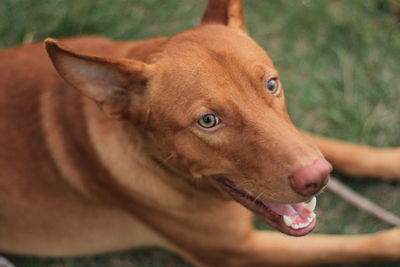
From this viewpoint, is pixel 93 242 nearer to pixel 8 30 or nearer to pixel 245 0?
pixel 8 30

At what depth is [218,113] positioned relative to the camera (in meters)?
3.31

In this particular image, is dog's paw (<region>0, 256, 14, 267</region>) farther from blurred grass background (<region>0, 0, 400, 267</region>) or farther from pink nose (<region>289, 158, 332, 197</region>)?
pink nose (<region>289, 158, 332, 197</region>)

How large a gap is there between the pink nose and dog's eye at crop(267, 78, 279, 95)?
550 mm

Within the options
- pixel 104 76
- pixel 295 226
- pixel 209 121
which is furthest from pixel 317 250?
pixel 104 76

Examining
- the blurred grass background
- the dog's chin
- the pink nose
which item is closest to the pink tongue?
the dog's chin

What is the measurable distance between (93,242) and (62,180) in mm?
759

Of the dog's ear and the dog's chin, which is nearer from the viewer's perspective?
the dog's chin

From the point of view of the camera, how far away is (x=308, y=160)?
3.13 meters

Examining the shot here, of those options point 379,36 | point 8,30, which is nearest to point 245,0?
point 379,36

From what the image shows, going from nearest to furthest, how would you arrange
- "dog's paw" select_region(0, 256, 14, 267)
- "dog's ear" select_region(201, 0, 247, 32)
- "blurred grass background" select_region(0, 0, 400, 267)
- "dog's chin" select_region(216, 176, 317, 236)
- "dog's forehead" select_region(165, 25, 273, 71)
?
1. "dog's forehead" select_region(165, 25, 273, 71)
2. "dog's chin" select_region(216, 176, 317, 236)
3. "dog's ear" select_region(201, 0, 247, 32)
4. "dog's paw" select_region(0, 256, 14, 267)
5. "blurred grass background" select_region(0, 0, 400, 267)

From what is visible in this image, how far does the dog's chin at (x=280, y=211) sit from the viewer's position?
3619 mm

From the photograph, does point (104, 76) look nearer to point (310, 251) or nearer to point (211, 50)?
point (211, 50)

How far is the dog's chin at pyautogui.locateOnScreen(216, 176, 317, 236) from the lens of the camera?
3.62 meters

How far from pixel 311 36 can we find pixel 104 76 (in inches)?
122
